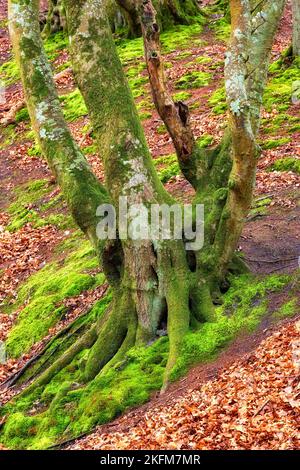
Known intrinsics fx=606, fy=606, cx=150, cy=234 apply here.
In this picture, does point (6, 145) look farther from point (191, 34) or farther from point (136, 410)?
point (136, 410)

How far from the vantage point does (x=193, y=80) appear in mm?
18734

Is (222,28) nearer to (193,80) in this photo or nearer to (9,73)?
(193,80)

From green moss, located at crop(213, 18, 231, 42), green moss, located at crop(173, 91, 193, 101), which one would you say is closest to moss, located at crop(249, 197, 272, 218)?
green moss, located at crop(173, 91, 193, 101)

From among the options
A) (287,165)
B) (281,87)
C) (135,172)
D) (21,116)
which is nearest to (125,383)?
(135,172)

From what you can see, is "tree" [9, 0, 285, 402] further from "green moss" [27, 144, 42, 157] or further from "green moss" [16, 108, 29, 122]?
"green moss" [16, 108, 29, 122]

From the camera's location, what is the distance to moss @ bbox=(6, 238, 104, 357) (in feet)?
34.2

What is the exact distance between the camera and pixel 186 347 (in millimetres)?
7336

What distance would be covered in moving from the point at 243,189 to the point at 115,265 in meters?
2.04

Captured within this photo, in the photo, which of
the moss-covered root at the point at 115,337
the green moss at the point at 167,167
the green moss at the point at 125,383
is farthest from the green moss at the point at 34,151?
the green moss at the point at 125,383

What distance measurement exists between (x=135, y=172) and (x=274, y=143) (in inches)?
258

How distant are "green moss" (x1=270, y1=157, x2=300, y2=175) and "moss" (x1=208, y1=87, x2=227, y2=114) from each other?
12.4 ft

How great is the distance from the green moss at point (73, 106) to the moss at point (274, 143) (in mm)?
7429

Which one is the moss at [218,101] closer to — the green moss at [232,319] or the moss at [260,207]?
the moss at [260,207]

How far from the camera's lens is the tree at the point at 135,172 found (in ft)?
25.3
